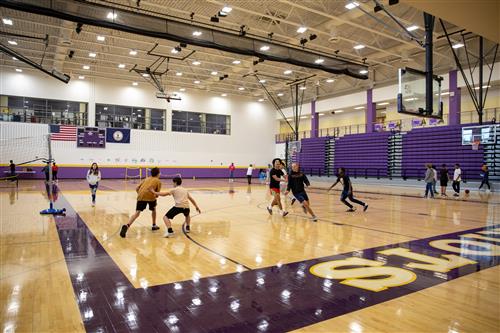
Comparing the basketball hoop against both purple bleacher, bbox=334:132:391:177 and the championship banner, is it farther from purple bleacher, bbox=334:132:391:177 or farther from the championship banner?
the championship banner

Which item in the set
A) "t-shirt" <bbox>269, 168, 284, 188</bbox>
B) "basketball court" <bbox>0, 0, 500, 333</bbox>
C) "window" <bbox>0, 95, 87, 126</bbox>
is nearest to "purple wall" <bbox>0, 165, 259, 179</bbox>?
"basketball court" <bbox>0, 0, 500, 333</bbox>

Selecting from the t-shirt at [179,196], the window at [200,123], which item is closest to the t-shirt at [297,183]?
the t-shirt at [179,196]

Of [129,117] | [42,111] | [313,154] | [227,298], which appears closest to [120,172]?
[129,117]

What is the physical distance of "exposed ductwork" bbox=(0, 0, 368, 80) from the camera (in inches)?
442

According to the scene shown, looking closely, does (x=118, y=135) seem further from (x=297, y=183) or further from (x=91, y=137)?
(x=297, y=183)

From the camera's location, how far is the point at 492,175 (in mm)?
19484

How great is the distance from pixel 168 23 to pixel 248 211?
8.19 m

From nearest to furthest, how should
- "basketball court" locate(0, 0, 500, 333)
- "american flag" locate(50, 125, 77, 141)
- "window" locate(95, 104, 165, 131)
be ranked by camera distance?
1. "basketball court" locate(0, 0, 500, 333)
2. "american flag" locate(50, 125, 77, 141)
3. "window" locate(95, 104, 165, 131)

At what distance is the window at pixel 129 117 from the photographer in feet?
97.2

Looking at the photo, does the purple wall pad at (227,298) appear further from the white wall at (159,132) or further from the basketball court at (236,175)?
the white wall at (159,132)

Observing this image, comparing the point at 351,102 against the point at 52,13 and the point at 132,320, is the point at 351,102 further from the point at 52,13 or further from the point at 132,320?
the point at 132,320

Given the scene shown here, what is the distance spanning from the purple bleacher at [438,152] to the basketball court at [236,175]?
0.11 meters

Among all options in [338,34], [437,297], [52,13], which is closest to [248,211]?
[437,297]

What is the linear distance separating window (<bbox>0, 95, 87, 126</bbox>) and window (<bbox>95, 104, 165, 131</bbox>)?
1.39 metres
